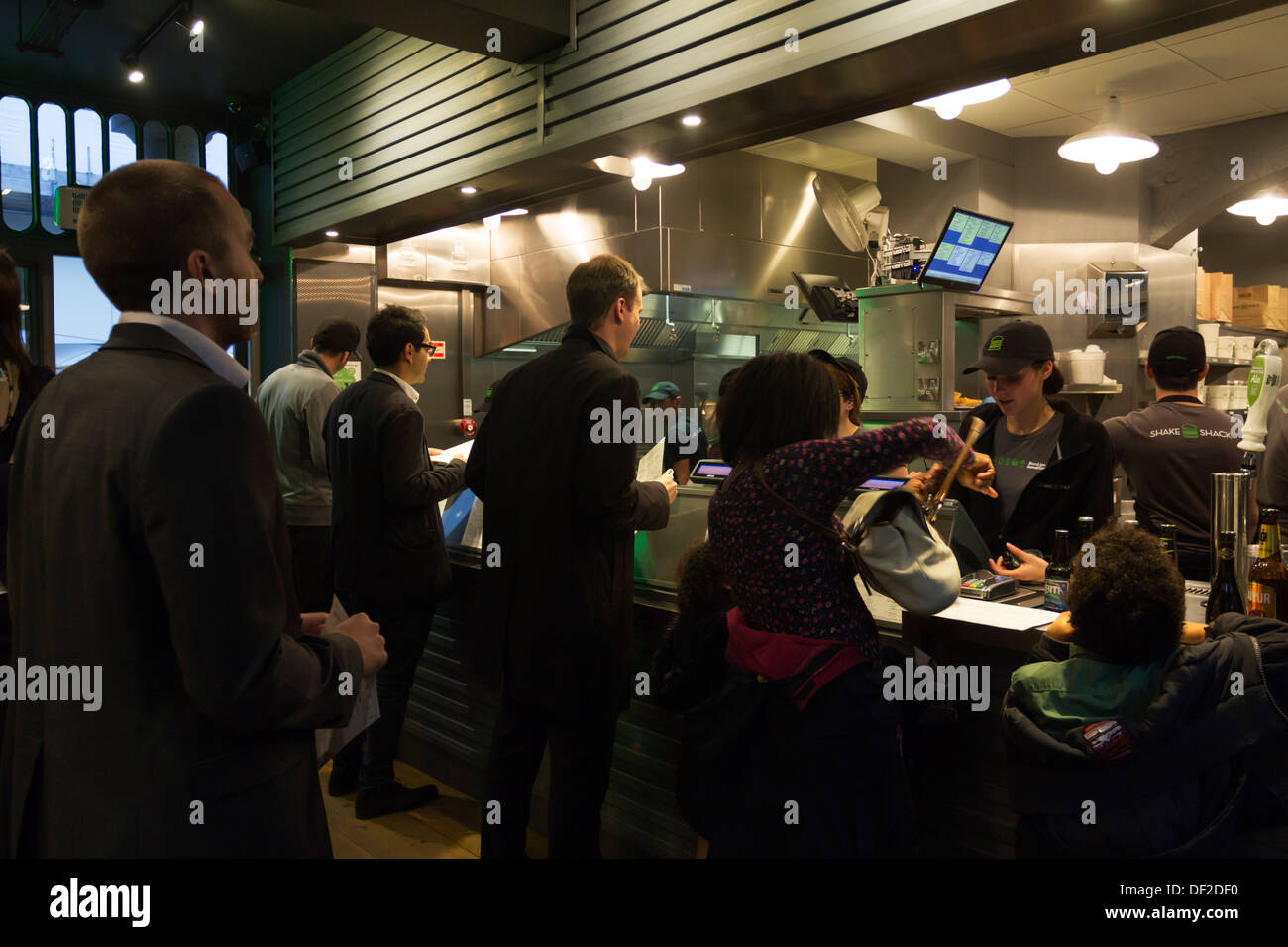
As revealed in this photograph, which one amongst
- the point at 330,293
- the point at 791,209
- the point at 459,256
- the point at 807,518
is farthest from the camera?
the point at 791,209

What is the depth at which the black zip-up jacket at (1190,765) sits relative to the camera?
1588mm

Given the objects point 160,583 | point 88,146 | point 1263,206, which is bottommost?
point 160,583

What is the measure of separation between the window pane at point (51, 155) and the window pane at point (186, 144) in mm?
687

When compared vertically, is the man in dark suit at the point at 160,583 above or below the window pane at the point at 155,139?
below

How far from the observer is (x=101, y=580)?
1.21 metres

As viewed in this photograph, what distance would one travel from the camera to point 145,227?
50.3 inches

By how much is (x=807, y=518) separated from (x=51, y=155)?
667 cm

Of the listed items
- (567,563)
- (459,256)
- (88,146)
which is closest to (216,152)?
(88,146)

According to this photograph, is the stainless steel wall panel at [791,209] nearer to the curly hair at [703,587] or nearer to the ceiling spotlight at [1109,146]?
the ceiling spotlight at [1109,146]

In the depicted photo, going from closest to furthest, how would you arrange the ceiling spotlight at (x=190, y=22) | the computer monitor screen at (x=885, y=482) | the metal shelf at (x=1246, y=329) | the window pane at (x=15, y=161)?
the computer monitor screen at (x=885, y=482)
the ceiling spotlight at (x=190, y=22)
the window pane at (x=15, y=161)
the metal shelf at (x=1246, y=329)

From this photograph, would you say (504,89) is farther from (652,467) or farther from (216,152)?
(216,152)

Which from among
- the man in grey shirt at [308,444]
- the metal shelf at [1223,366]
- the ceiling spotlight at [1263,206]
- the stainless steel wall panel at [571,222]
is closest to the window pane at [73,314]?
the stainless steel wall panel at [571,222]

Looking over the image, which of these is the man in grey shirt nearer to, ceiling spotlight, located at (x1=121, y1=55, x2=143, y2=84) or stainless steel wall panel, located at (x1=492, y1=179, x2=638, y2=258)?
ceiling spotlight, located at (x1=121, y1=55, x2=143, y2=84)
